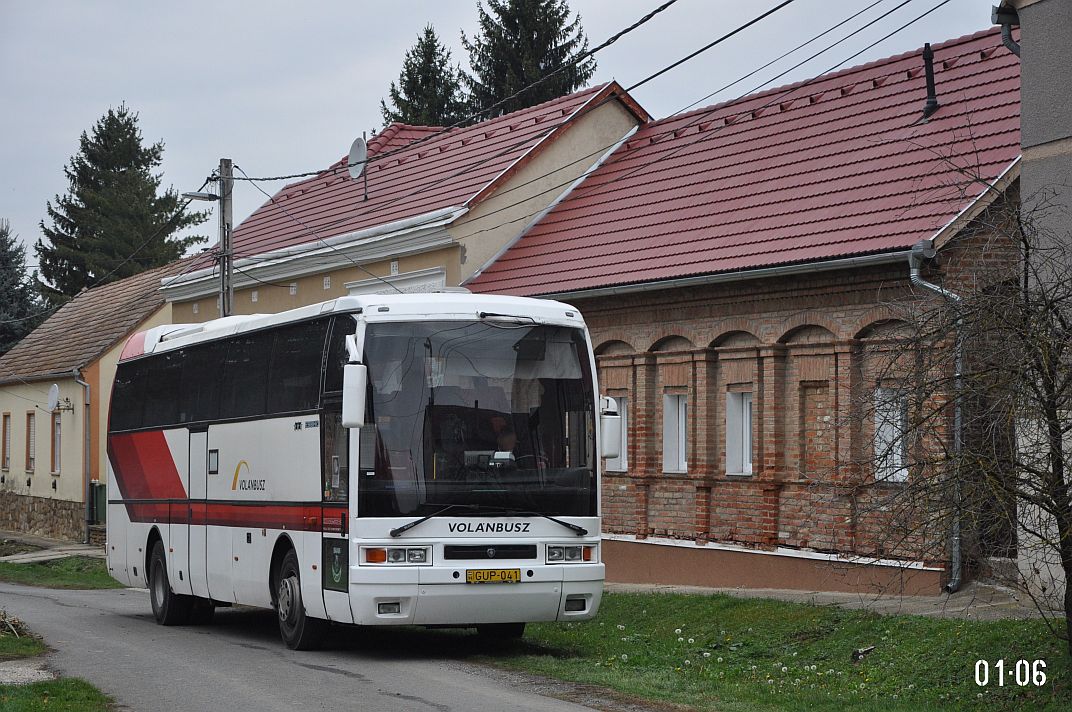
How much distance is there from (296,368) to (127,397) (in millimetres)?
6566

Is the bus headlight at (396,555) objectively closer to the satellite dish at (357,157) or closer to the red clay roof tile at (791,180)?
the red clay roof tile at (791,180)

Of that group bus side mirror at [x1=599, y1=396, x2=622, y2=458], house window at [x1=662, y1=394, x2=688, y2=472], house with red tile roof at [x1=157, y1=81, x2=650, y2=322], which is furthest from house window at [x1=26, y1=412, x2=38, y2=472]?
bus side mirror at [x1=599, y1=396, x2=622, y2=458]

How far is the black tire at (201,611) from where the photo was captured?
754 inches

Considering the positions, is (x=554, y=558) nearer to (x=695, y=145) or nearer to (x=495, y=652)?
(x=495, y=652)

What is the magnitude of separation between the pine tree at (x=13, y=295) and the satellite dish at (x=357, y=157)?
886 inches

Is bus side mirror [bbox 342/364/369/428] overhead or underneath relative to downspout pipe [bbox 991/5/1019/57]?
underneath

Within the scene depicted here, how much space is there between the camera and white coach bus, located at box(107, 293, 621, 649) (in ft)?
45.2

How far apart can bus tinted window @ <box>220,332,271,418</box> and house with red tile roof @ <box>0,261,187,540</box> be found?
909 inches

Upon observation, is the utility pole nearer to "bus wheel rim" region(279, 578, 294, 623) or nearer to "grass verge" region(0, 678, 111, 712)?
"bus wheel rim" region(279, 578, 294, 623)

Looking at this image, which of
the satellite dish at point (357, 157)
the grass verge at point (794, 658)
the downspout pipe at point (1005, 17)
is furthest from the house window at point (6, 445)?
the downspout pipe at point (1005, 17)

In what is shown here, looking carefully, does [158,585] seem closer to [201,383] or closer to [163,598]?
[163,598]

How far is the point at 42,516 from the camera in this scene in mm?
43969

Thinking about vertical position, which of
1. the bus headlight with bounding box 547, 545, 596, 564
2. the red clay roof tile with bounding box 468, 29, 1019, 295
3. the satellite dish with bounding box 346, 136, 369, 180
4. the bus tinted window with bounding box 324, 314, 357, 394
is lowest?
the bus headlight with bounding box 547, 545, 596, 564

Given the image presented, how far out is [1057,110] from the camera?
1430 cm
